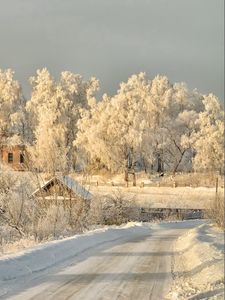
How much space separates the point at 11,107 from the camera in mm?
87500

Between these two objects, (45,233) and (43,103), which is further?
(43,103)

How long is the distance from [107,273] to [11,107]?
74.8 metres

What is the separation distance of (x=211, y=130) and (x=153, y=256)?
193 ft

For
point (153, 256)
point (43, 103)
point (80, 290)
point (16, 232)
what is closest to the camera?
point (80, 290)

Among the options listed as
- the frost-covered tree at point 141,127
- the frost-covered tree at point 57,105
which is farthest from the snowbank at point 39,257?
the frost-covered tree at point 57,105

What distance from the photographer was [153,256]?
66.4 ft

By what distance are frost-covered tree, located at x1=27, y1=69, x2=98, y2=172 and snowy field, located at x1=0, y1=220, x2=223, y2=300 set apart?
56.3 m

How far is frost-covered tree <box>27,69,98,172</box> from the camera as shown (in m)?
80.6

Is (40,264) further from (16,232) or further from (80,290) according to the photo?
(16,232)

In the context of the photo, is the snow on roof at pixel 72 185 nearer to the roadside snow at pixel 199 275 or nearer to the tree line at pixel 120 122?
the roadside snow at pixel 199 275

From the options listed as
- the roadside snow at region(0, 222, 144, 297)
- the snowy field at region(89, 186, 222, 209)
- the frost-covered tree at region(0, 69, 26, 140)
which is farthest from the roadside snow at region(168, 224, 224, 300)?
the frost-covered tree at region(0, 69, 26, 140)

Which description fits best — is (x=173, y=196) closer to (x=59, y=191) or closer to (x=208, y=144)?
(x=208, y=144)

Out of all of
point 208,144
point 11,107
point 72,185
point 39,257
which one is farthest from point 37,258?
point 11,107

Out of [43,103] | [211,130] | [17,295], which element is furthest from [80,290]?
[43,103]
